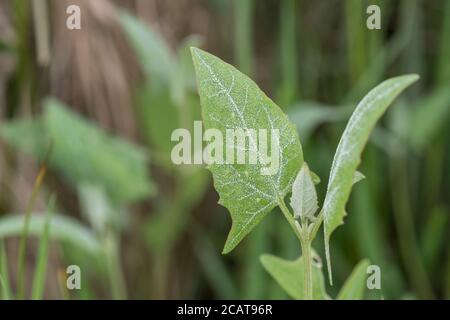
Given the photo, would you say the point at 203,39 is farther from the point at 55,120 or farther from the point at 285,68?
the point at 55,120

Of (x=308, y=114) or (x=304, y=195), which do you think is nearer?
(x=304, y=195)

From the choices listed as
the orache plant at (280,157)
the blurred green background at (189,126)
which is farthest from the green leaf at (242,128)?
the blurred green background at (189,126)

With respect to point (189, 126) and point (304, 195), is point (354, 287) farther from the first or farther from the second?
point (189, 126)

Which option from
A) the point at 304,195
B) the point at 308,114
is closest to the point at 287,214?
the point at 304,195

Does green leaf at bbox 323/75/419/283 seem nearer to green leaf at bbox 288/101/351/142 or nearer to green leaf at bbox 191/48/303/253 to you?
green leaf at bbox 191/48/303/253

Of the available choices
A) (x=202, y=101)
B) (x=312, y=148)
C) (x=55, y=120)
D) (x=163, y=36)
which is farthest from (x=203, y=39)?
(x=202, y=101)

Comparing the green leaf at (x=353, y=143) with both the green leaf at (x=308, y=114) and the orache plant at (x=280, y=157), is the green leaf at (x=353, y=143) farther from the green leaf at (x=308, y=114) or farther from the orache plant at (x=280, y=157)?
the green leaf at (x=308, y=114)

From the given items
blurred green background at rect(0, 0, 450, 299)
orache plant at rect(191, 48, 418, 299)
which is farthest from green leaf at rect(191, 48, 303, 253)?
blurred green background at rect(0, 0, 450, 299)
